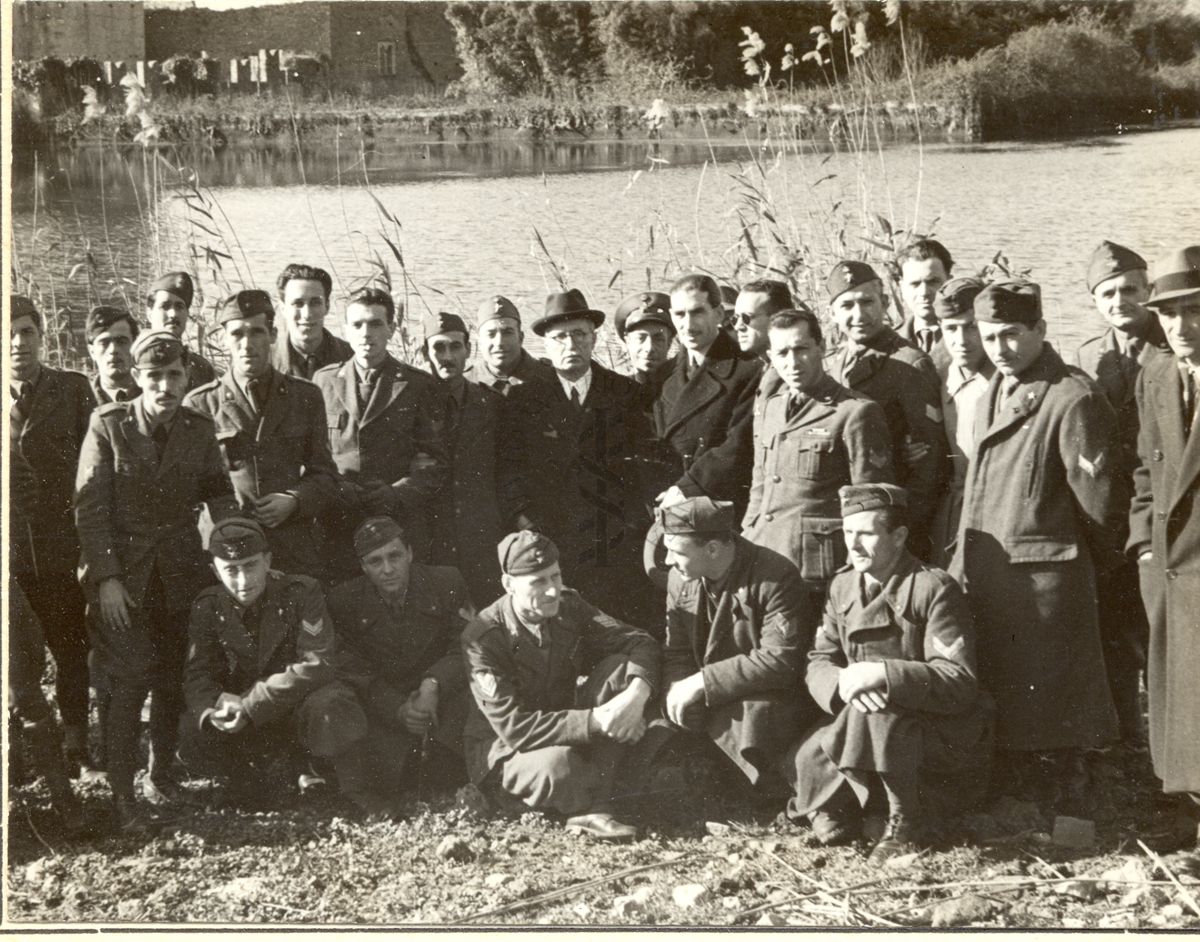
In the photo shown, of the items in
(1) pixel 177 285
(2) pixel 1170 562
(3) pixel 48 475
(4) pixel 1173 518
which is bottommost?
(2) pixel 1170 562

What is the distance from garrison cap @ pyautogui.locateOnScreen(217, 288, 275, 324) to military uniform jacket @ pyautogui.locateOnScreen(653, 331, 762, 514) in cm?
141

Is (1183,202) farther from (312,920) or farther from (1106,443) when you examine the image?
(312,920)

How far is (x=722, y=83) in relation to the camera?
15.3ft

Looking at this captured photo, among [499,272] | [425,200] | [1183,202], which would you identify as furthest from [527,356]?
[1183,202]

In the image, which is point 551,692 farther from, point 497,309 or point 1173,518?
point 1173,518

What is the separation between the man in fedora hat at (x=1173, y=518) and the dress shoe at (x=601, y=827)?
1.62 metres

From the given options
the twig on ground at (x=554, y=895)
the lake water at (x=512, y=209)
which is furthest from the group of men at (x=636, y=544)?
the lake water at (x=512, y=209)

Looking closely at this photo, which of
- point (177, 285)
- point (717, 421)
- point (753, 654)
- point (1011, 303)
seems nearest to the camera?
point (1011, 303)

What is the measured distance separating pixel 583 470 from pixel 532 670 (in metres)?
0.75

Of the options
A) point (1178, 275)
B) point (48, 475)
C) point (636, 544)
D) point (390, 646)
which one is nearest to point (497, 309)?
point (636, 544)

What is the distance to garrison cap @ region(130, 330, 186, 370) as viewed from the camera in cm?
387

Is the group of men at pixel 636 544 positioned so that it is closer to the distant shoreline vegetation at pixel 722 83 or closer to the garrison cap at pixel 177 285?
the garrison cap at pixel 177 285

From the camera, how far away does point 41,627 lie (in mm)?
4141

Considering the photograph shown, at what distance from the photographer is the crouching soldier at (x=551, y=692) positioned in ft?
12.3
